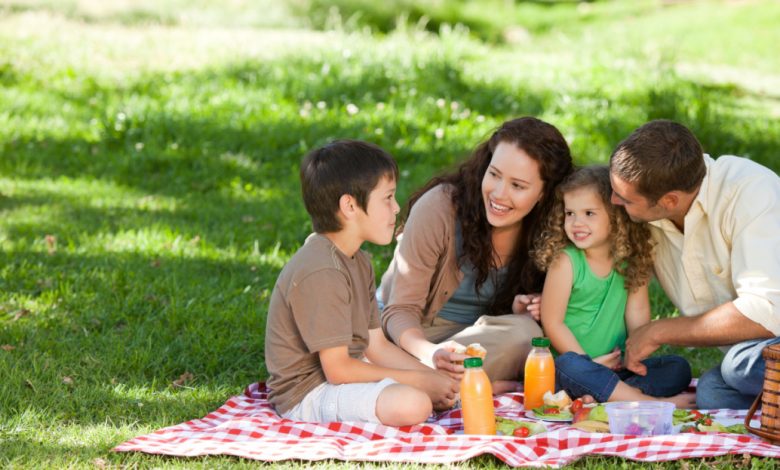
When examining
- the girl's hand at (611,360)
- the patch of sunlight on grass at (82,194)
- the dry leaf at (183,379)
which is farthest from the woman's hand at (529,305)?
the patch of sunlight on grass at (82,194)

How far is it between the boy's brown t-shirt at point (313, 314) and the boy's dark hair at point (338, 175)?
0.34ft

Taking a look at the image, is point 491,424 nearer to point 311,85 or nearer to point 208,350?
point 208,350

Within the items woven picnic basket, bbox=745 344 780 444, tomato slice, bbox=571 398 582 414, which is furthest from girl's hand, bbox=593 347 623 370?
woven picnic basket, bbox=745 344 780 444

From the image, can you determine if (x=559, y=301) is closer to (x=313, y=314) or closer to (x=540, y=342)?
(x=540, y=342)

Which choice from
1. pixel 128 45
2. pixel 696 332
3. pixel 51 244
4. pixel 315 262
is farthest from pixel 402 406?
pixel 128 45

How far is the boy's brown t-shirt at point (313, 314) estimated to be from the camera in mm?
3568

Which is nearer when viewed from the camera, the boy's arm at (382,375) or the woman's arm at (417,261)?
the boy's arm at (382,375)

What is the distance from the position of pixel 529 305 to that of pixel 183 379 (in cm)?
139

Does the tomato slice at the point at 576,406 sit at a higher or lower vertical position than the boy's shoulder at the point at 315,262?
lower

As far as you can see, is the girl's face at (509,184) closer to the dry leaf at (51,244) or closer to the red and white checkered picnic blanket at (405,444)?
the red and white checkered picnic blanket at (405,444)

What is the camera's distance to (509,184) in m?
3.99

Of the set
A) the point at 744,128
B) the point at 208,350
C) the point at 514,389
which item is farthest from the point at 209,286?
the point at 744,128

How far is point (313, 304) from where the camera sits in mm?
3574

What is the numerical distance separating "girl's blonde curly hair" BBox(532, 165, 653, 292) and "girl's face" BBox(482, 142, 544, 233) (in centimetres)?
13
